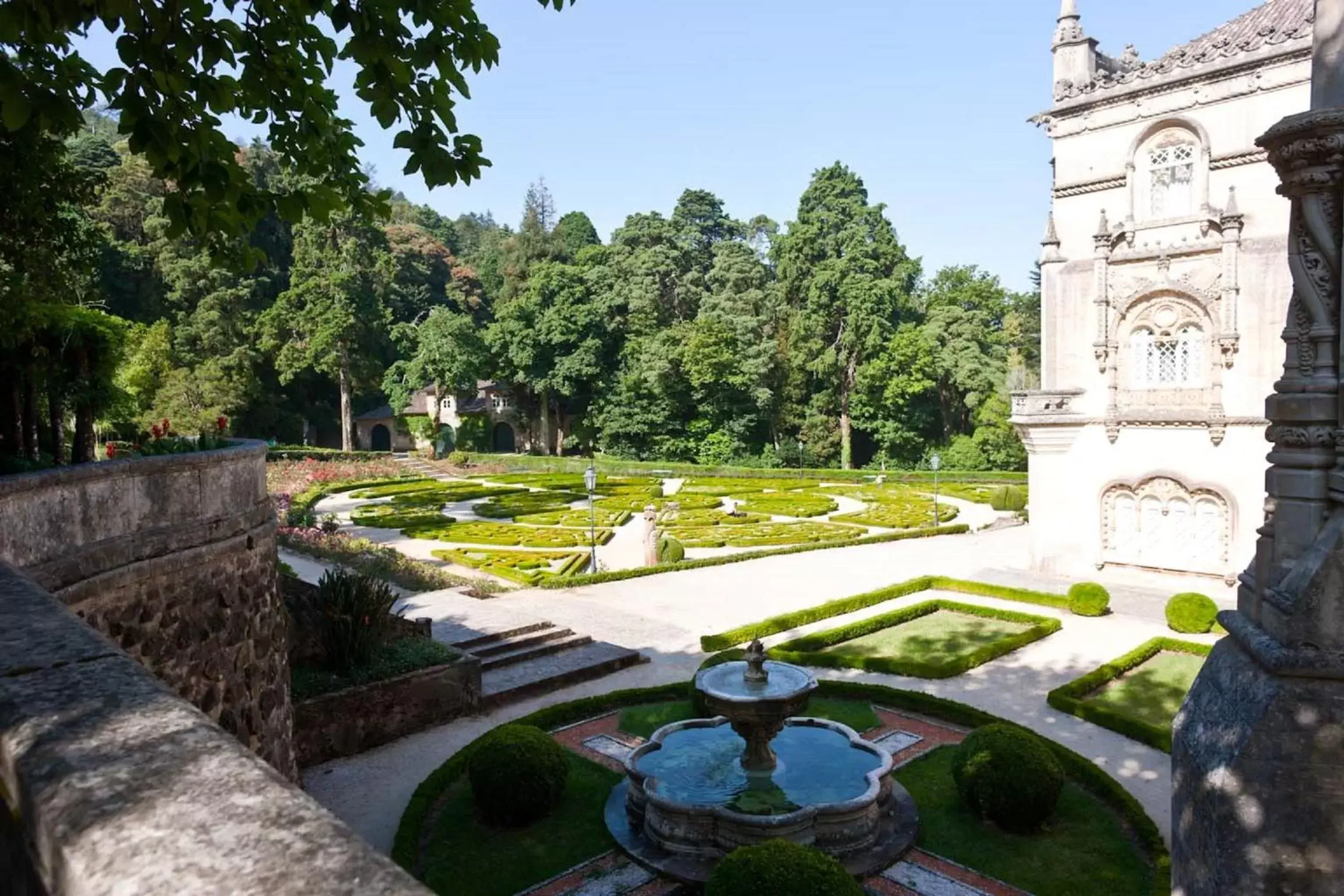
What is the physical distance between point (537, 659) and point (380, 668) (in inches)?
133

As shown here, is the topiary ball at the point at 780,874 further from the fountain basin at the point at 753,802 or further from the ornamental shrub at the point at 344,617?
the ornamental shrub at the point at 344,617

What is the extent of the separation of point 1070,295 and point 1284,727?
18.3 m

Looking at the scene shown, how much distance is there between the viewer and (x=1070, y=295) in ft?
67.4

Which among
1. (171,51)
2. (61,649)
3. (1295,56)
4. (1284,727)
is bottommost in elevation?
(1284,727)

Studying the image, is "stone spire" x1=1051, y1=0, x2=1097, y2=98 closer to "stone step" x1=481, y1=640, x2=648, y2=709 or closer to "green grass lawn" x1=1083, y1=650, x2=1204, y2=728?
"green grass lawn" x1=1083, y1=650, x2=1204, y2=728

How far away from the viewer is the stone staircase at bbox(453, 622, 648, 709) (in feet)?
45.3

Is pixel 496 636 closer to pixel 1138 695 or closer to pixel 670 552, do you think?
pixel 670 552

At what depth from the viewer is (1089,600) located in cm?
1767

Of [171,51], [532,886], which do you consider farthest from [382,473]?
[171,51]

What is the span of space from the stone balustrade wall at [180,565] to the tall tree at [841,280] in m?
40.2

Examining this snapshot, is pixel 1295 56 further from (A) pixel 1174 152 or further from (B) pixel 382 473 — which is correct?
(B) pixel 382 473

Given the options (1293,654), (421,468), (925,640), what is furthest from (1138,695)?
(421,468)

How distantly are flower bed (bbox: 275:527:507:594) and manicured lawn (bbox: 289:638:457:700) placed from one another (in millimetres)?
5041

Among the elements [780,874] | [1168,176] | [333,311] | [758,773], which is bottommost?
[758,773]
